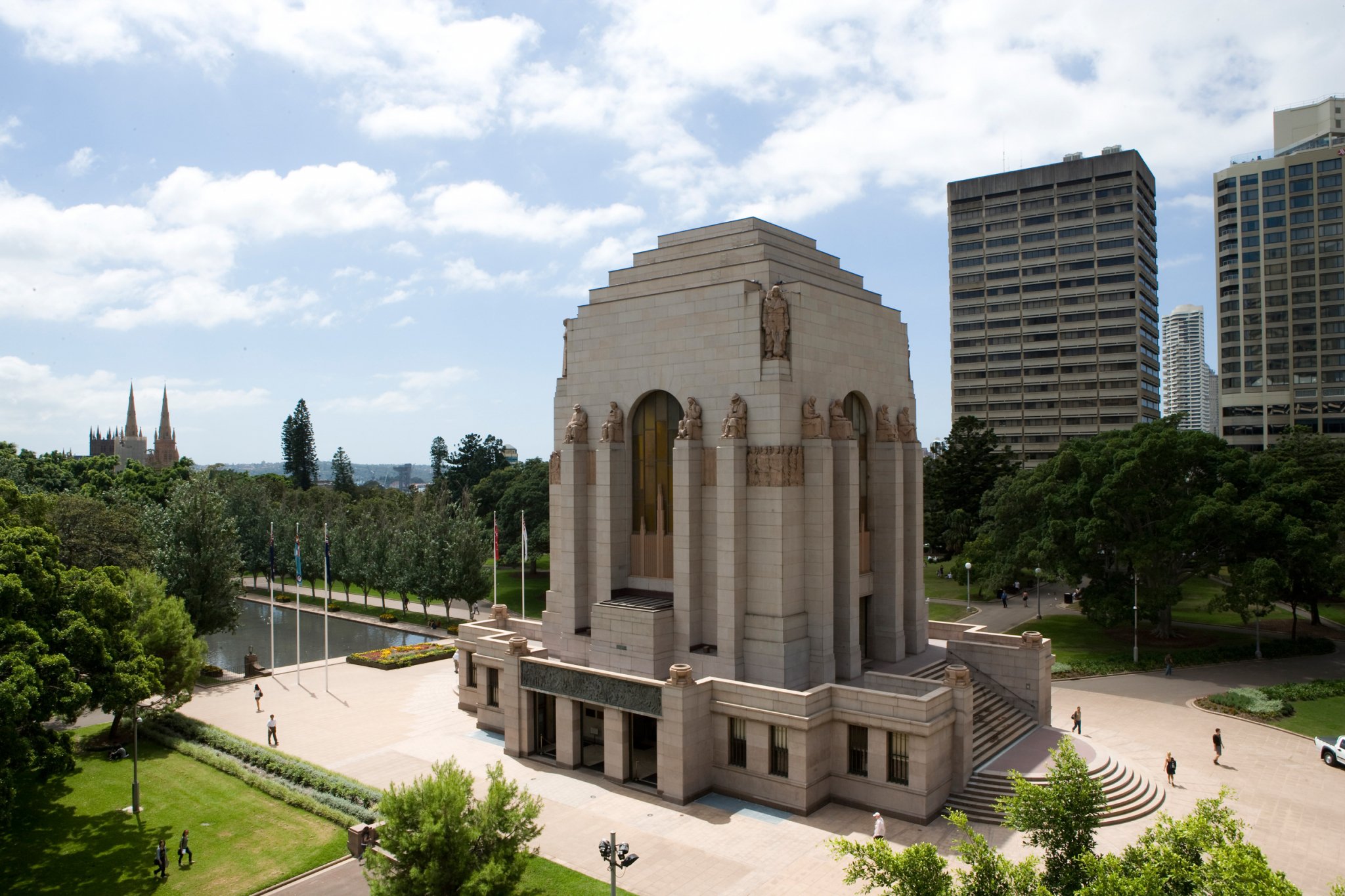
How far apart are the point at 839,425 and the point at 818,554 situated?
4.93 meters

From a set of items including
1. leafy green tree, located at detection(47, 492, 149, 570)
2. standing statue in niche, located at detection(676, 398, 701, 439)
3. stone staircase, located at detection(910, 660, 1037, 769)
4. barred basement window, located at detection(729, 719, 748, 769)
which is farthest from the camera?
leafy green tree, located at detection(47, 492, 149, 570)

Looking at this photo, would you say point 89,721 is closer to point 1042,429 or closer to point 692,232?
point 692,232

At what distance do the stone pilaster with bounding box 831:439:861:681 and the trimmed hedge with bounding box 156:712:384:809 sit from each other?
1703 cm

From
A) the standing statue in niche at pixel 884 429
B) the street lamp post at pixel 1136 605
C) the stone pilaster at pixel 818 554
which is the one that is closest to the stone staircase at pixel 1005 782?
the stone pilaster at pixel 818 554

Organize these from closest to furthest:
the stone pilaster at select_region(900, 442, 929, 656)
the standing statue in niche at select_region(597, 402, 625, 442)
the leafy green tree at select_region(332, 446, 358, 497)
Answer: the standing statue in niche at select_region(597, 402, 625, 442) → the stone pilaster at select_region(900, 442, 929, 656) → the leafy green tree at select_region(332, 446, 358, 497)

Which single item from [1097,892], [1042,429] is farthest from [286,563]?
[1042,429]

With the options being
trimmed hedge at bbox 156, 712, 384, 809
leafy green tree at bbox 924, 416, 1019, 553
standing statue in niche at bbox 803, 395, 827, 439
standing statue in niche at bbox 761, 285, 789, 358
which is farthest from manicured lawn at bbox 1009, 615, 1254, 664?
trimmed hedge at bbox 156, 712, 384, 809

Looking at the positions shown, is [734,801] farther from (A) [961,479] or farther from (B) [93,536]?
(A) [961,479]

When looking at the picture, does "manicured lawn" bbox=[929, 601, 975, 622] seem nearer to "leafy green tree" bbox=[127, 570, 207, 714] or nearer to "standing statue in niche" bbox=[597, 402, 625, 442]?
"standing statue in niche" bbox=[597, 402, 625, 442]

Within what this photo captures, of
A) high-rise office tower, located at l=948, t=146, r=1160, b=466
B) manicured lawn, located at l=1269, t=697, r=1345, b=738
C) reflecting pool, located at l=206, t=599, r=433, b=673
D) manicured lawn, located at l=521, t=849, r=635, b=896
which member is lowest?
reflecting pool, located at l=206, t=599, r=433, b=673

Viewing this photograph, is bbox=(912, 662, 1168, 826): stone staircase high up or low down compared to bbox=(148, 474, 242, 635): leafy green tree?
down

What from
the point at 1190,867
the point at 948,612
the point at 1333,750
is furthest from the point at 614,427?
the point at 948,612

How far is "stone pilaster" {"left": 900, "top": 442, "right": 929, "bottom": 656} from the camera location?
34.9m

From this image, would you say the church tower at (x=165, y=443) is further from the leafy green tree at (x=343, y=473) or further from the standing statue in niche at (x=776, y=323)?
the standing statue in niche at (x=776, y=323)
